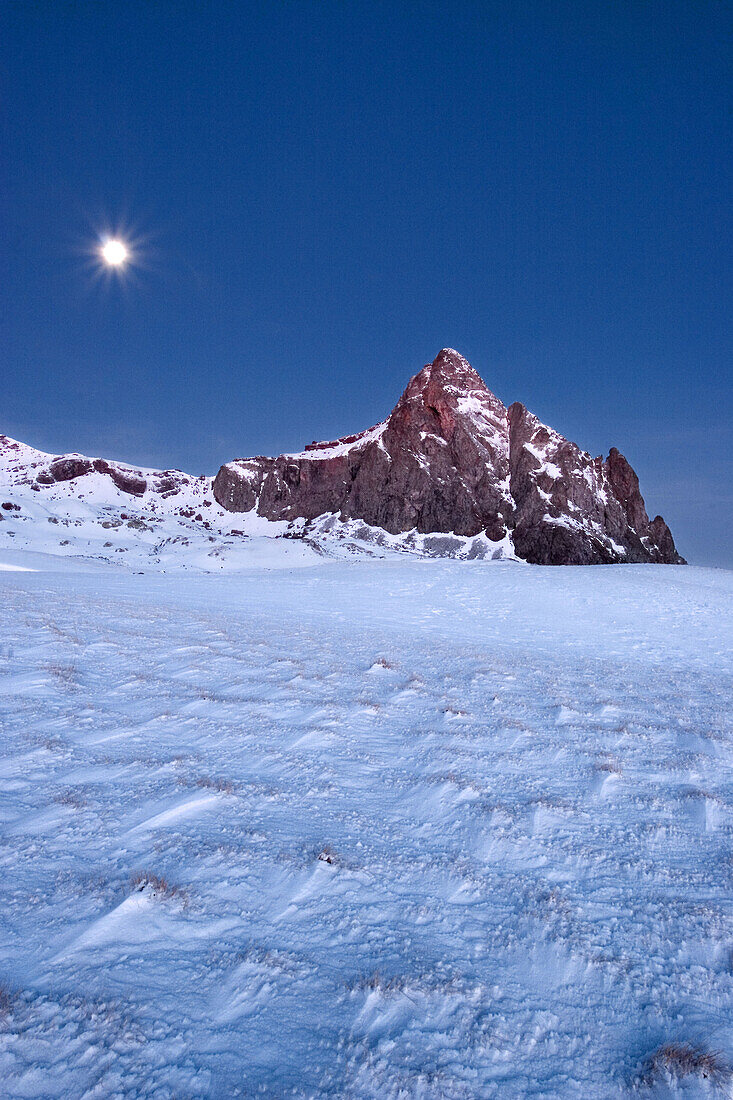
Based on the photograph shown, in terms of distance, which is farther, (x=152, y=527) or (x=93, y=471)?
(x=93, y=471)

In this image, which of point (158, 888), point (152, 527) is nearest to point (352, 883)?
point (158, 888)

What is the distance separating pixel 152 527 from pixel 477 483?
72.9m

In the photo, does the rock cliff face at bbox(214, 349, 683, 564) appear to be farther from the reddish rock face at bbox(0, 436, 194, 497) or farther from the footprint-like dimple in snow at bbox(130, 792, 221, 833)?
the footprint-like dimple in snow at bbox(130, 792, 221, 833)

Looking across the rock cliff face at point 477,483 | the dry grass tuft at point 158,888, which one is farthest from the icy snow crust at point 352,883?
the rock cliff face at point 477,483

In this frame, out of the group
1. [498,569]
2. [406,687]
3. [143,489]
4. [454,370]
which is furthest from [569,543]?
[143,489]

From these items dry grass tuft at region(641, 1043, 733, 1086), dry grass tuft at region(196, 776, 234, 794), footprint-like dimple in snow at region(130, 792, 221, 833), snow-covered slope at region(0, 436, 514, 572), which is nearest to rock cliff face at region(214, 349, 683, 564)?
snow-covered slope at region(0, 436, 514, 572)

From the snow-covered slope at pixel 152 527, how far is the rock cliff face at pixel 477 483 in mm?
5757

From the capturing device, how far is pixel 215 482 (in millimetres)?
141750

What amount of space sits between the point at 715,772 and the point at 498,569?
16316 mm

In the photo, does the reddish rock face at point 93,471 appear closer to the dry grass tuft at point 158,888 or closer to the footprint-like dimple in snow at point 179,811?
the footprint-like dimple in snow at point 179,811

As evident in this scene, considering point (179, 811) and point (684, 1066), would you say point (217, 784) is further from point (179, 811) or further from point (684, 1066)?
point (684, 1066)

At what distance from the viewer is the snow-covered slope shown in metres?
40.7

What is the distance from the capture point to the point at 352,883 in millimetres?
2898

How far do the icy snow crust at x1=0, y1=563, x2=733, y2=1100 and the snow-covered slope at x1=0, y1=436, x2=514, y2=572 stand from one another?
1132 inches
